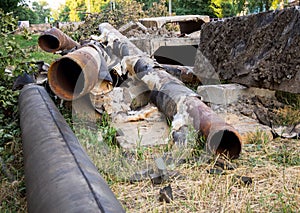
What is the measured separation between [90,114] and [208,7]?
26.2 metres

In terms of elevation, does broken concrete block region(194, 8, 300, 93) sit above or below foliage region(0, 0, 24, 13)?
below

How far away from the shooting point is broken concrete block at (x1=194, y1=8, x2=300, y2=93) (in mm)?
3930

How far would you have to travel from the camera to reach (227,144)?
10.8 feet

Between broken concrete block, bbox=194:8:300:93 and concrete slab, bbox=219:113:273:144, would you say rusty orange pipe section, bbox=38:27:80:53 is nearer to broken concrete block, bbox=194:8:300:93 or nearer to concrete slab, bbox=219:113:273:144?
broken concrete block, bbox=194:8:300:93

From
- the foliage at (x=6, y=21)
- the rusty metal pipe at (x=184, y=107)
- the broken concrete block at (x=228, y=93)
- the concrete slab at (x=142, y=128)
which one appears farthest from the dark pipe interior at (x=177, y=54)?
the foliage at (x=6, y=21)

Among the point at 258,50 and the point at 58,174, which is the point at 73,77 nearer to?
the point at 258,50

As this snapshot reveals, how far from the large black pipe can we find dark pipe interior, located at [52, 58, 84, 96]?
101 cm

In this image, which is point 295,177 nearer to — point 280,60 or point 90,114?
point 280,60

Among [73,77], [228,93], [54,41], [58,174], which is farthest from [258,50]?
[54,41]

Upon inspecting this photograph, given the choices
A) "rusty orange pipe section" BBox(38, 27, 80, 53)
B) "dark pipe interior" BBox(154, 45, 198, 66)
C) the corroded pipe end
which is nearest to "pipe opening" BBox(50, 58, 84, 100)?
the corroded pipe end

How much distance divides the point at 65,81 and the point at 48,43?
4.26 meters

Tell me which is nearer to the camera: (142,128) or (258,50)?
(142,128)

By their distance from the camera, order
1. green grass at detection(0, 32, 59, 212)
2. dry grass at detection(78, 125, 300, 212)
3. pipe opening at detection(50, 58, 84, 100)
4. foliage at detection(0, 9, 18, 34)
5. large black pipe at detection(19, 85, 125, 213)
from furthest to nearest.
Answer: foliage at detection(0, 9, 18, 34)
pipe opening at detection(50, 58, 84, 100)
green grass at detection(0, 32, 59, 212)
dry grass at detection(78, 125, 300, 212)
large black pipe at detection(19, 85, 125, 213)

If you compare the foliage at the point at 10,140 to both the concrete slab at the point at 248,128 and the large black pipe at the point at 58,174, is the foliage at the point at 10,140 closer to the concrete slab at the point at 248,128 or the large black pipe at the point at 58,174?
the large black pipe at the point at 58,174
